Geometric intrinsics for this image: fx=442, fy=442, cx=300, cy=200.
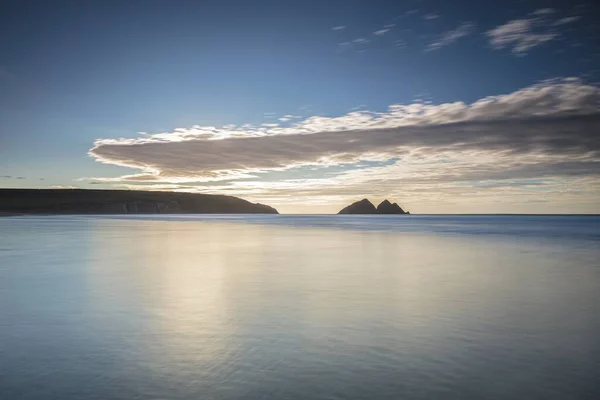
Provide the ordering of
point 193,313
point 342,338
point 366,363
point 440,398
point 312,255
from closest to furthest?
point 440,398, point 366,363, point 342,338, point 193,313, point 312,255

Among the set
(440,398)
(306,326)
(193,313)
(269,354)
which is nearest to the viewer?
(440,398)

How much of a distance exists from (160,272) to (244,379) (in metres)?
14.8

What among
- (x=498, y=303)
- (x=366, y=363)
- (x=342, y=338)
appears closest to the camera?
(x=366, y=363)

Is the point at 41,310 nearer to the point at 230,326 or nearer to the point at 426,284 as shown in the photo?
the point at 230,326

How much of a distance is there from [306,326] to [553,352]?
17.3ft

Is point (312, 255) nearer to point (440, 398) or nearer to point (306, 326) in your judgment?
point (306, 326)

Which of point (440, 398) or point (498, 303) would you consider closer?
point (440, 398)

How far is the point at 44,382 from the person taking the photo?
23.3 feet

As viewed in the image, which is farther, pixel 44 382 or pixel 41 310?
pixel 41 310

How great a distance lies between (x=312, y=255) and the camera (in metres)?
29.3

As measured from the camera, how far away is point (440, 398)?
6.49 metres

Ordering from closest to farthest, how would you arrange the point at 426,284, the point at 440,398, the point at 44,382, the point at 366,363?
the point at 440,398 → the point at 44,382 → the point at 366,363 → the point at 426,284

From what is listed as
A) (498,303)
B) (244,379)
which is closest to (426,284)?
(498,303)

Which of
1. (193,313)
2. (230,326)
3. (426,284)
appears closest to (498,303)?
(426,284)
